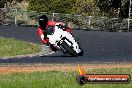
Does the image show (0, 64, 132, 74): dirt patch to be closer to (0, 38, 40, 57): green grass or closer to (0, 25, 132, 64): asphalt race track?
(0, 25, 132, 64): asphalt race track

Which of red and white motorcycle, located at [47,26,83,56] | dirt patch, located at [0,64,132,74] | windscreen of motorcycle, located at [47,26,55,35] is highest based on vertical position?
windscreen of motorcycle, located at [47,26,55,35]

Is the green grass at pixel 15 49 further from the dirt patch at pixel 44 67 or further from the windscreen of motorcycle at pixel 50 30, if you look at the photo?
the windscreen of motorcycle at pixel 50 30

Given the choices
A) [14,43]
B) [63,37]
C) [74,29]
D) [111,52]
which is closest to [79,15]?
[74,29]

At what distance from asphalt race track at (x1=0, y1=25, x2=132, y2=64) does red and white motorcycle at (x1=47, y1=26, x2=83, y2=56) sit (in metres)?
8.15

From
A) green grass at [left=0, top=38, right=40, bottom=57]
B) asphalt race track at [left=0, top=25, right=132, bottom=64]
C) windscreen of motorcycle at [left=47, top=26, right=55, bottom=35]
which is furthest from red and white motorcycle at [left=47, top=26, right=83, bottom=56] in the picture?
green grass at [left=0, top=38, right=40, bottom=57]

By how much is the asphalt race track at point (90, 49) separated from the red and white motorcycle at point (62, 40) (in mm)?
8148

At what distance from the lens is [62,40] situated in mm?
7340

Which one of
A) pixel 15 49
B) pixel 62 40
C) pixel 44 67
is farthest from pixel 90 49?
pixel 62 40

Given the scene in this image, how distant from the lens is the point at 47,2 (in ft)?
157

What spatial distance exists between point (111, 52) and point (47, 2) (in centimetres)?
2400

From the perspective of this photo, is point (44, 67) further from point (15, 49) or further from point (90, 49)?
point (15, 49)

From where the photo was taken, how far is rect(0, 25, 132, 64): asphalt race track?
20.0 metres

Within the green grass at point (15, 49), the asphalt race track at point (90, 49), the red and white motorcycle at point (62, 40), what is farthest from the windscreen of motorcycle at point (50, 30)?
the green grass at point (15, 49)

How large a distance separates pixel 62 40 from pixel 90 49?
19.4 metres
